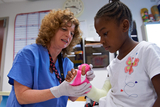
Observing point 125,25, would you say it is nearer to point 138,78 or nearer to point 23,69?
point 138,78

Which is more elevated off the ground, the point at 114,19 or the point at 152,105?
the point at 114,19

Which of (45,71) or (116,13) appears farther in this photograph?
(45,71)

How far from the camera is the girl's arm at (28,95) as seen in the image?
595mm

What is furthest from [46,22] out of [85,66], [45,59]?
[85,66]

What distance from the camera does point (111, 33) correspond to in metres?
0.51

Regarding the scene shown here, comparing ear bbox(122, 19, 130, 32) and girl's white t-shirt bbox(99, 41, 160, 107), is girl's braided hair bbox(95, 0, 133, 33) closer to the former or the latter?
ear bbox(122, 19, 130, 32)

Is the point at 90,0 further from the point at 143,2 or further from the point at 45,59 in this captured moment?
the point at 45,59

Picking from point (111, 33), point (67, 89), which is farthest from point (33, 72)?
point (111, 33)

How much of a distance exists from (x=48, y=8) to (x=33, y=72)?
72.3 inches

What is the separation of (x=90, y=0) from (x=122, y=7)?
1673 mm

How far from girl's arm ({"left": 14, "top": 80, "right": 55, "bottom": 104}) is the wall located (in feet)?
3.85

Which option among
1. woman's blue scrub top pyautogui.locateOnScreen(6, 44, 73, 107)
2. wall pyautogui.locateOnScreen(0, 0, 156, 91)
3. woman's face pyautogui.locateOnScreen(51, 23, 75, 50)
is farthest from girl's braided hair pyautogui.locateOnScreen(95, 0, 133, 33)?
wall pyautogui.locateOnScreen(0, 0, 156, 91)

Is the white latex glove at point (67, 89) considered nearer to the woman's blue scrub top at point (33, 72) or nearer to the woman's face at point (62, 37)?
the woman's blue scrub top at point (33, 72)

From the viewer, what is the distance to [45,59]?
764 mm
